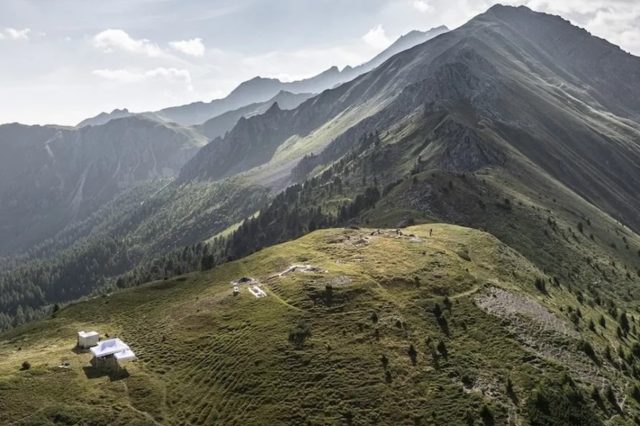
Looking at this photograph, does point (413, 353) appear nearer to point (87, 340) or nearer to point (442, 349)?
point (442, 349)

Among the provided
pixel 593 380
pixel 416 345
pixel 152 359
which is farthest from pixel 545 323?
pixel 152 359

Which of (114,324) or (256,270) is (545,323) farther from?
(114,324)

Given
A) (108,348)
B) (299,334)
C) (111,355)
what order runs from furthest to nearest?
1. (299,334)
2. (108,348)
3. (111,355)

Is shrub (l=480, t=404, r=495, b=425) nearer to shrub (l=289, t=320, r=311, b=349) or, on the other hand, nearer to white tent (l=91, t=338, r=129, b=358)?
shrub (l=289, t=320, r=311, b=349)

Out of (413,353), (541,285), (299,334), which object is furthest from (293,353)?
(541,285)

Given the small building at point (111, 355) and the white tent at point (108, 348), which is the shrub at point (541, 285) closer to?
the small building at point (111, 355)

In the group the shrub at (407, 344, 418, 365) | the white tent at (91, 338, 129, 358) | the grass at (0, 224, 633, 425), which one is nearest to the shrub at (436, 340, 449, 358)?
the grass at (0, 224, 633, 425)
